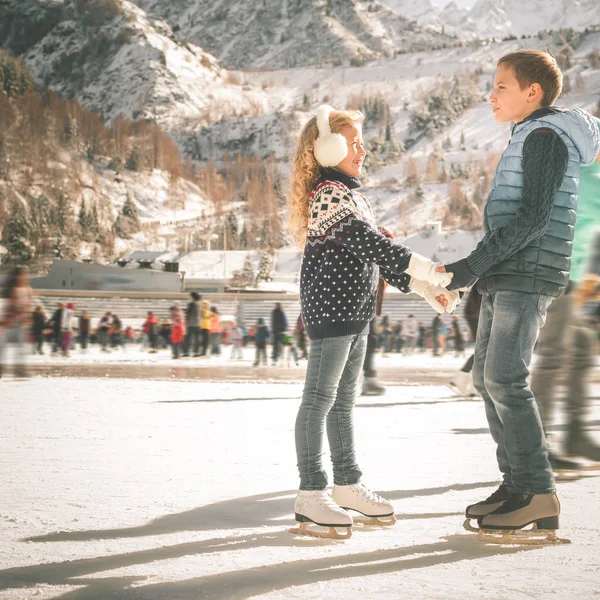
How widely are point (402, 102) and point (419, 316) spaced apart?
109147 millimetres

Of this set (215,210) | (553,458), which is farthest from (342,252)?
(215,210)

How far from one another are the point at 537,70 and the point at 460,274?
2.01ft

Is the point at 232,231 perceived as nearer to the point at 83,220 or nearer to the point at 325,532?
the point at 83,220

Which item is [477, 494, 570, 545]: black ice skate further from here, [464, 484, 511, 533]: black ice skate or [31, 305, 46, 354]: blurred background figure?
[31, 305, 46, 354]: blurred background figure

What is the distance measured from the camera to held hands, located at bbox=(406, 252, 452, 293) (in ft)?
6.93

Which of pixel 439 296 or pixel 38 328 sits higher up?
pixel 439 296

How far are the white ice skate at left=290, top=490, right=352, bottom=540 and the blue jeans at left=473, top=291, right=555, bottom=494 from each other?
0.45 metres

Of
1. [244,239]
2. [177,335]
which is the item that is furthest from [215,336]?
[244,239]

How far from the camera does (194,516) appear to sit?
2236mm

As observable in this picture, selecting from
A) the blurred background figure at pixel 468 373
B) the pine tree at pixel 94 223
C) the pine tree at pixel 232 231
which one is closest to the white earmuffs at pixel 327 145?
the blurred background figure at pixel 468 373

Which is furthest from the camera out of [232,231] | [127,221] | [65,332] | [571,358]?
[127,221]

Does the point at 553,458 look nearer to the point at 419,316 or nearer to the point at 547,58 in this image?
the point at 547,58

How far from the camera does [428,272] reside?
2111 mm

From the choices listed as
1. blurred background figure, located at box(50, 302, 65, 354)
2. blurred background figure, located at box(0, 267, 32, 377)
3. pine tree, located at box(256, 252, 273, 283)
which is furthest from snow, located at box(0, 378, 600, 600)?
pine tree, located at box(256, 252, 273, 283)
